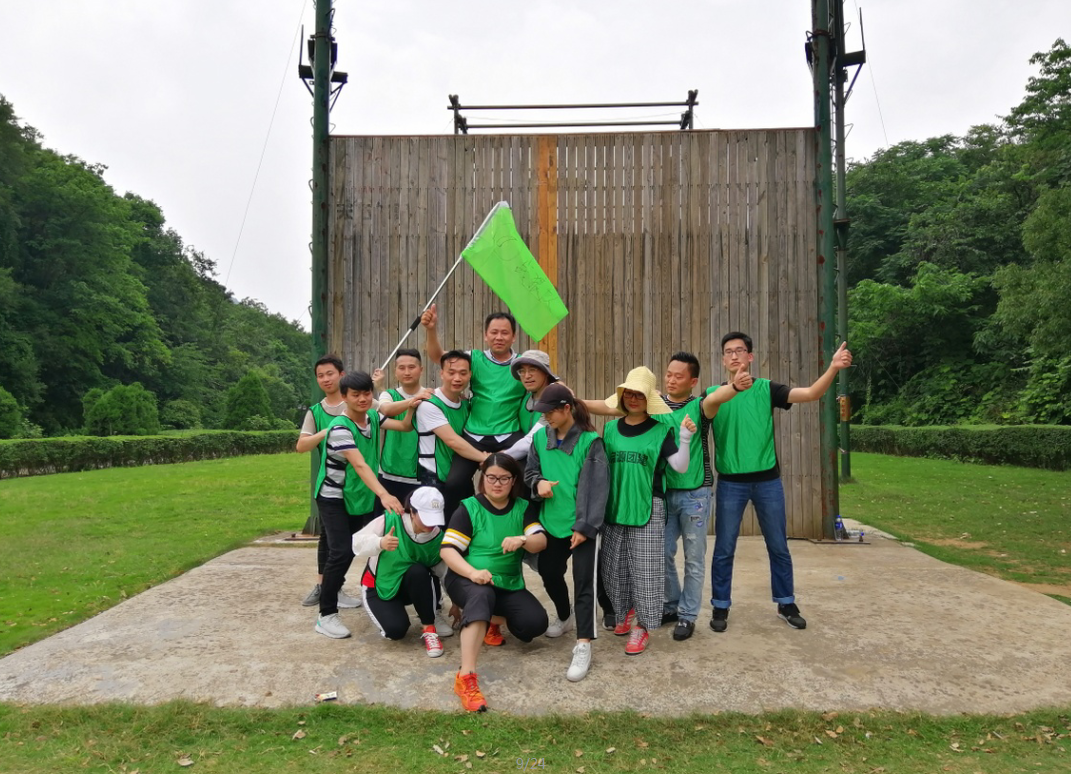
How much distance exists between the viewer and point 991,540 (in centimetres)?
759

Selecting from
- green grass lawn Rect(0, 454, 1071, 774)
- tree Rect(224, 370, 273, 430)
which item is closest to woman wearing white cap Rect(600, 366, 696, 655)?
green grass lawn Rect(0, 454, 1071, 774)

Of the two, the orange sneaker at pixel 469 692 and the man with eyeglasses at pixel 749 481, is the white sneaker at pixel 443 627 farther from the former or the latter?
the man with eyeglasses at pixel 749 481

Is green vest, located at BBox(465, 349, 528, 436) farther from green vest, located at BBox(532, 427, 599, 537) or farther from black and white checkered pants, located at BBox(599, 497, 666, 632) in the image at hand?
black and white checkered pants, located at BBox(599, 497, 666, 632)

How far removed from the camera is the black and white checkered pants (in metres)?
3.95

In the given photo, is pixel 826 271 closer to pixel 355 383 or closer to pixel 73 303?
pixel 355 383

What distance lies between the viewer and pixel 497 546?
383cm

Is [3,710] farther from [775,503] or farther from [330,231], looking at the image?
[330,231]

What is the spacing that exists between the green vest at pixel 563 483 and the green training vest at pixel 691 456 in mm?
484

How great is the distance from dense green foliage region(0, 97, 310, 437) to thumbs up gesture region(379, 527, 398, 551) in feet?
86.3

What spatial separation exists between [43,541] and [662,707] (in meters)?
6.75

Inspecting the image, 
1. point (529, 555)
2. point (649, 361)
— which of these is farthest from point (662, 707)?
point (649, 361)

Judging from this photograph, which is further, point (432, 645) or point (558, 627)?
point (558, 627)

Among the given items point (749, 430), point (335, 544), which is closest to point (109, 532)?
point (335, 544)

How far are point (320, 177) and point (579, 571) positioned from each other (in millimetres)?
5201
